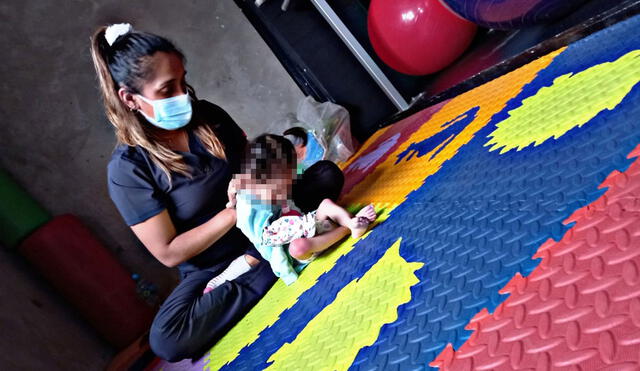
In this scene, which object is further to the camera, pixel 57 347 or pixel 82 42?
pixel 82 42

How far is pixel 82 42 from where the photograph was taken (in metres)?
2.63

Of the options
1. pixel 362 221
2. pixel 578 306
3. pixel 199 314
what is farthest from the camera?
pixel 199 314

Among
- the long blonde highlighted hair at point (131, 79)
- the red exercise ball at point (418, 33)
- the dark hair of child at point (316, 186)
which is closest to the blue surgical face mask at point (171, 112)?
the long blonde highlighted hair at point (131, 79)

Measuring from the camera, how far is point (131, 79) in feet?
4.54

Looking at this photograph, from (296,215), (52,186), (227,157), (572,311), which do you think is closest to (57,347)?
(52,186)

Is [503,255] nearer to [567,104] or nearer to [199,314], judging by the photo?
[567,104]

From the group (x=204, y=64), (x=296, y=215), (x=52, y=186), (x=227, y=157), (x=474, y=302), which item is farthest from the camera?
(x=204, y=64)

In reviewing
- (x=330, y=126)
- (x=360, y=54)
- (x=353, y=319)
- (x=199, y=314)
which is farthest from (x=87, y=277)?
(x=360, y=54)

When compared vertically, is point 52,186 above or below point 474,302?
above

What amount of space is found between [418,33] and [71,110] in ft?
6.83

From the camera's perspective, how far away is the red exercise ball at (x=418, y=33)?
231 centimetres

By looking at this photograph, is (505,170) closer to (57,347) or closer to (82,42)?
(57,347)

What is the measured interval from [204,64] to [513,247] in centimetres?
268

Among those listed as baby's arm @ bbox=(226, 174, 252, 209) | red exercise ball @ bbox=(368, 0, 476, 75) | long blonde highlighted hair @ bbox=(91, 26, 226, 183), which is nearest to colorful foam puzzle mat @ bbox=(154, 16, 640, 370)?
baby's arm @ bbox=(226, 174, 252, 209)
